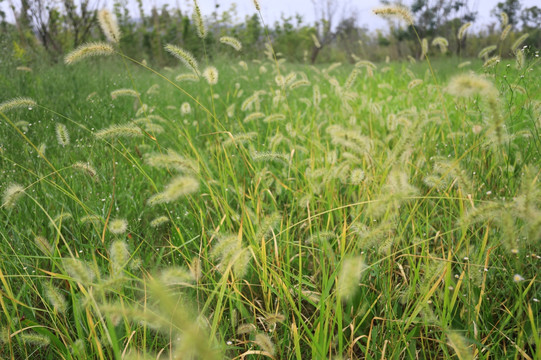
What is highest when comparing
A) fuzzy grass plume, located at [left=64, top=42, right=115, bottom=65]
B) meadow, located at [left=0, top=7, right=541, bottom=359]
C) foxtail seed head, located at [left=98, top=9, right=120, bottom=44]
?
foxtail seed head, located at [left=98, top=9, right=120, bottom=44]

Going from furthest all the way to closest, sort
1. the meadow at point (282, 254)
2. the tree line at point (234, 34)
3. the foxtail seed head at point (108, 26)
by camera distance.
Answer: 1. the tree line at point (234, 34)
2. the foxtail seed head at point (108, 26)
3. the meadow at point (282, 254)

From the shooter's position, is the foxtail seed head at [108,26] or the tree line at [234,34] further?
the tree line at [234,34]

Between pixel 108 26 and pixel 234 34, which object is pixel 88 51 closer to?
pixel 108 26

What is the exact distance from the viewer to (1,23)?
27.6 feet

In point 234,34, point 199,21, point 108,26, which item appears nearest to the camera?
point 108,26

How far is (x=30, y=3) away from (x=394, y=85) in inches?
307

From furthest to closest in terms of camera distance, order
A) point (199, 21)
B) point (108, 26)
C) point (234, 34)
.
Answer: point (234, 34) → point (199, 21) → point (108, 26)

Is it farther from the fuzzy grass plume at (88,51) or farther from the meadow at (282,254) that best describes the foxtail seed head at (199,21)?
the fuzzy grass plume at (88,51)

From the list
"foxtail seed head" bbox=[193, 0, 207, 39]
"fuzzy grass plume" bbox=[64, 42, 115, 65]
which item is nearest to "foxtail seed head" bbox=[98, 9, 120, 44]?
"fuzzy grass plume" bbox=[64, 42, 115, 65]

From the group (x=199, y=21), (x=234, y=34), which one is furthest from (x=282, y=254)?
(x=234, y=34)

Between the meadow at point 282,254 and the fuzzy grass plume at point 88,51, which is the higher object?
the fuzzy grass plume at point 88,51

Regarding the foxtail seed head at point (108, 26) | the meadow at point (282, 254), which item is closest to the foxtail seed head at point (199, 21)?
the meadow at point (282, 254)

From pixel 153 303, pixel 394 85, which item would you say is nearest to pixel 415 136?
pixel 153 303

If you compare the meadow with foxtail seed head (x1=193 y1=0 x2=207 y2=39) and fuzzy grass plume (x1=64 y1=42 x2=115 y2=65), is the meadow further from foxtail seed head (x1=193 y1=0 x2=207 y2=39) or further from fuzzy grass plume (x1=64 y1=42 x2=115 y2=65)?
foxtail seed head (x1=193 y1=0 x2=207 y2=39)
